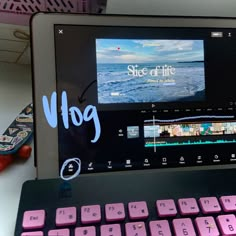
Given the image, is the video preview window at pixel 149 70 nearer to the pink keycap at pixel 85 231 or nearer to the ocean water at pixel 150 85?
the ocean water at pixel 150 85

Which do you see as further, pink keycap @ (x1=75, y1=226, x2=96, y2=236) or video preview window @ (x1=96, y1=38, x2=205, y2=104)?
video preview window @ (x1=96, y1=38, x2=205, y2=104)

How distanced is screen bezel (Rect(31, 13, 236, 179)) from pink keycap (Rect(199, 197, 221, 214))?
0.19 feet

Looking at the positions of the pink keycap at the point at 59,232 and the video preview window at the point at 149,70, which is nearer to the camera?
the pink keycap at the point at 59,232

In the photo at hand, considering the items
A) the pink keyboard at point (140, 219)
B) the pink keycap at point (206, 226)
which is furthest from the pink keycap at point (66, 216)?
the pink keycap at point (206, 226)

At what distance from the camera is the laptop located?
0.32 meters

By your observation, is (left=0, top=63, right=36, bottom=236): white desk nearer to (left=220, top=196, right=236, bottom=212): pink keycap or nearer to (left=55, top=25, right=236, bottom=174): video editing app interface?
(left=55, top=25, right=236, bottom=174): video editing app interface

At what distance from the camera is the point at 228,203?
1.03 feet

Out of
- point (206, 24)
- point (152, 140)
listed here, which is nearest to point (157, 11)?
point (206, 24)

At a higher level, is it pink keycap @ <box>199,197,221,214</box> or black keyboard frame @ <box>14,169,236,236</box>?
black keyboard frame @ <box>14,169,236,236</box>

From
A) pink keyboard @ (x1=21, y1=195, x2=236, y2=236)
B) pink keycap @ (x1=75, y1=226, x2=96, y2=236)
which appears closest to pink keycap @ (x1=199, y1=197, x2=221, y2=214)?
pink keyboard @ (x1=21, y1=195, x2=236, y2=236)

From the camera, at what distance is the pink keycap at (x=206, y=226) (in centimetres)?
28

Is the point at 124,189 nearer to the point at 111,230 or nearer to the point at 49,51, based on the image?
the point at 111,230

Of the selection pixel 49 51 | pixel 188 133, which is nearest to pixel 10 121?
pixel 49 51

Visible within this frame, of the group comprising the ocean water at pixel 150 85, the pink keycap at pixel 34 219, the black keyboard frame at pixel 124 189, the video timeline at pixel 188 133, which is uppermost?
the ocean water at pixel 150 85
